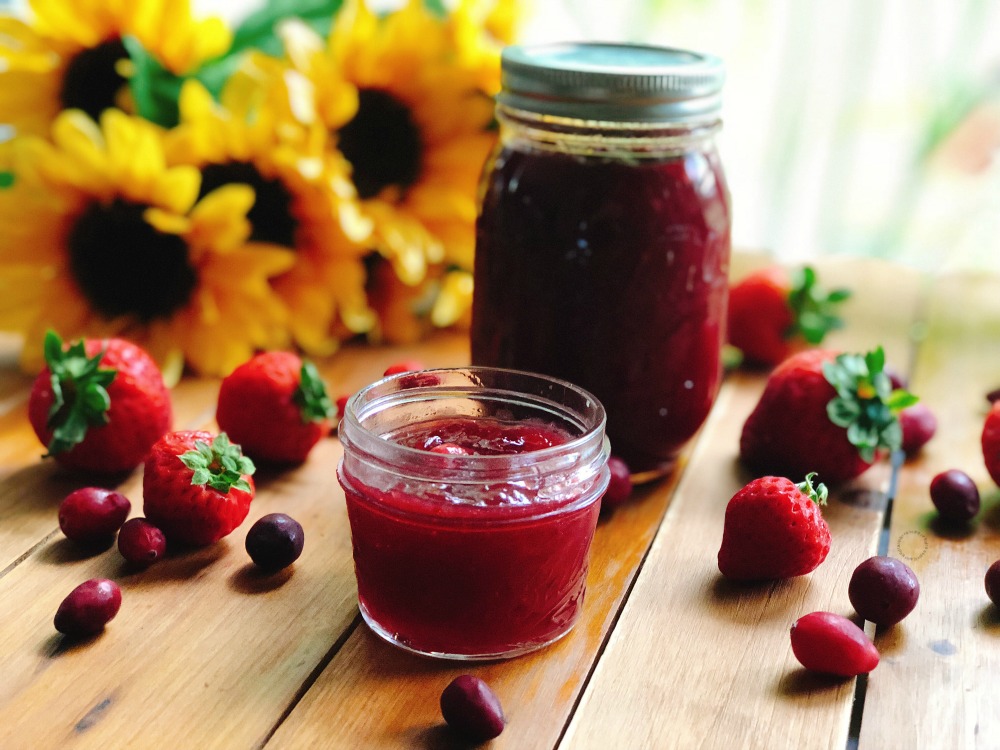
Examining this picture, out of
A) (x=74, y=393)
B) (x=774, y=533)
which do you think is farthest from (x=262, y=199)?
(x=774, y=533)

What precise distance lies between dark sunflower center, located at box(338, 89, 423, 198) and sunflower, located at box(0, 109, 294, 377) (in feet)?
0.64

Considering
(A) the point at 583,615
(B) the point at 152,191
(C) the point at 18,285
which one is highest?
(B) the point at 152,191

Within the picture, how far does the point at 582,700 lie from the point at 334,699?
0.21m

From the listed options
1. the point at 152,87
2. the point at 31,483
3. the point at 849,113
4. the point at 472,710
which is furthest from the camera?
the point at 849,113

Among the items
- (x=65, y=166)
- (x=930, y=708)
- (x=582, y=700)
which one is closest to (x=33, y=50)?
(x=65, y=166)

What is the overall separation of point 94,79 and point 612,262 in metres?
0.84

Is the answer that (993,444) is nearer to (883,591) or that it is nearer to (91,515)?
(883,591)

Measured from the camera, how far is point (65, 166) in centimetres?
151

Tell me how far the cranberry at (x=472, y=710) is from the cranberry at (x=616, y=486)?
42 cm

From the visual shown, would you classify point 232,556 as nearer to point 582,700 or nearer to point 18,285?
point 582,700

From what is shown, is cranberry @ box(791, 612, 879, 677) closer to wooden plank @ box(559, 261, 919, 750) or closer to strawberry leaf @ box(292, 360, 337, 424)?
wooden plank @ box(559, 261, 919, 750)

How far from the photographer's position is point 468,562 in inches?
40.1

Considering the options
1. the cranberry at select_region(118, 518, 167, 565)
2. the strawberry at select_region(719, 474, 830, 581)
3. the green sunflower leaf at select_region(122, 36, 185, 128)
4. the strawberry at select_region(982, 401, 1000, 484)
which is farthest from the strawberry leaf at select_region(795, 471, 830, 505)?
the green sunflower leaf at select_region(122, 36, 185, 128)

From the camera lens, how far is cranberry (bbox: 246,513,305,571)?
119 centimetres
